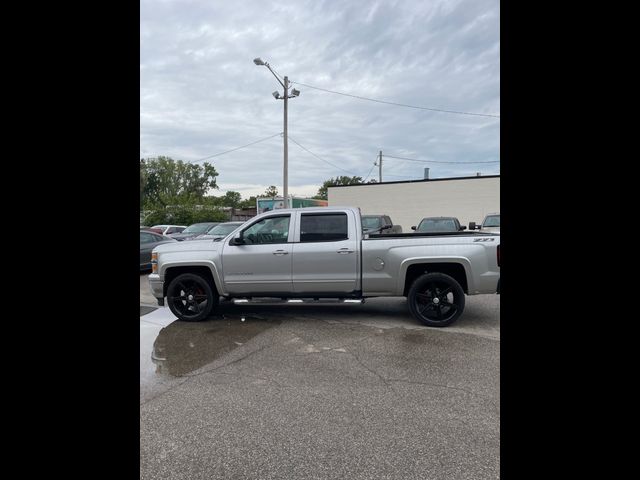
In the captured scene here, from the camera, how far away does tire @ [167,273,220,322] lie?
20.4 feet

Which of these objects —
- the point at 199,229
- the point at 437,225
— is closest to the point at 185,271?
the point at 437,225

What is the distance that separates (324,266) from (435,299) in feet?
5.75

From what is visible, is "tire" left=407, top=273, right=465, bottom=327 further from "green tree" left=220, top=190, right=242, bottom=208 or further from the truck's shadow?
"green tree" left=220, top=190, right=242, bottom=208

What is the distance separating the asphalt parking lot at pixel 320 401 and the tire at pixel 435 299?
227 mm

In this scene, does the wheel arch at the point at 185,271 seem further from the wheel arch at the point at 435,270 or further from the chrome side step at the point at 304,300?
the wheel arch at the point at 435,270

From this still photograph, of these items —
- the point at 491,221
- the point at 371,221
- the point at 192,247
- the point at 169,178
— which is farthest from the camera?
the point at 169,178

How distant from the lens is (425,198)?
88.7 feet

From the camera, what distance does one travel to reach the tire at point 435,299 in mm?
5660

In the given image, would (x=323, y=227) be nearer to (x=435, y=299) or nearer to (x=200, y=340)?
(x=435, y=299)

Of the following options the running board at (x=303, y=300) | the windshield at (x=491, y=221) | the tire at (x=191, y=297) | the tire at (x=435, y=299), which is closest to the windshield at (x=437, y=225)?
the windshield at (x=491, y=221)
